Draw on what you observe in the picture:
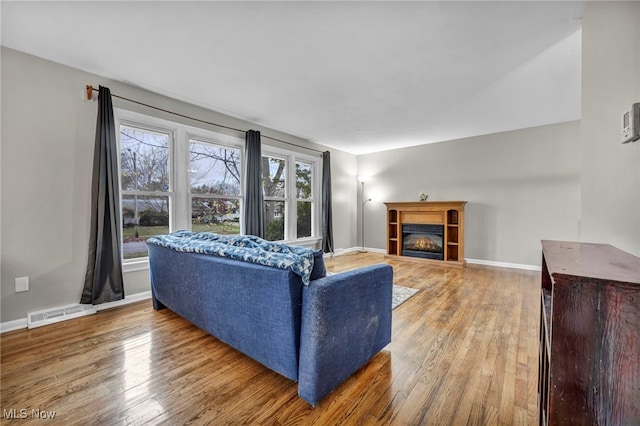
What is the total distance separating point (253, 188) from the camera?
4113 millimetres

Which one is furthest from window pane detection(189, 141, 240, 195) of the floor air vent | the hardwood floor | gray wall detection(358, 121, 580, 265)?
gray wall detection(358, 121, 580, 265)

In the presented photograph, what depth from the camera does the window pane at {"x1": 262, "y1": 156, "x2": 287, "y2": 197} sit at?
Answer: 4.75 metres

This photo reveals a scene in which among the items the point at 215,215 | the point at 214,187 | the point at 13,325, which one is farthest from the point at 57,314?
the point at 214,187

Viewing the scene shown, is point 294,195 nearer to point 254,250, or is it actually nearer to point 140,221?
point 140,221

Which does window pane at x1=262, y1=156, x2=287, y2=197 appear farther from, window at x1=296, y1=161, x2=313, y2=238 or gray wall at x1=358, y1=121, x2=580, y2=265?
gray wall at x1=358, y1=121, x2=580, y2=265

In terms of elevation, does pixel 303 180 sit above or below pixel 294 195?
above

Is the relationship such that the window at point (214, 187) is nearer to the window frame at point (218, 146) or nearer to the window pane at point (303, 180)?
the window frame at point (218, 146)

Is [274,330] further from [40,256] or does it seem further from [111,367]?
[40,256]

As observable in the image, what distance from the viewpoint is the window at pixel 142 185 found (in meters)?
3.11

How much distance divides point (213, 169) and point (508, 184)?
501cm

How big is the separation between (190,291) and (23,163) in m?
1.98

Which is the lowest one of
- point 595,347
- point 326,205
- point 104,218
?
point 595,347

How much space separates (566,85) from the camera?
3.02 meters

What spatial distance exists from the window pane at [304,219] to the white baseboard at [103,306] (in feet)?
9.29
